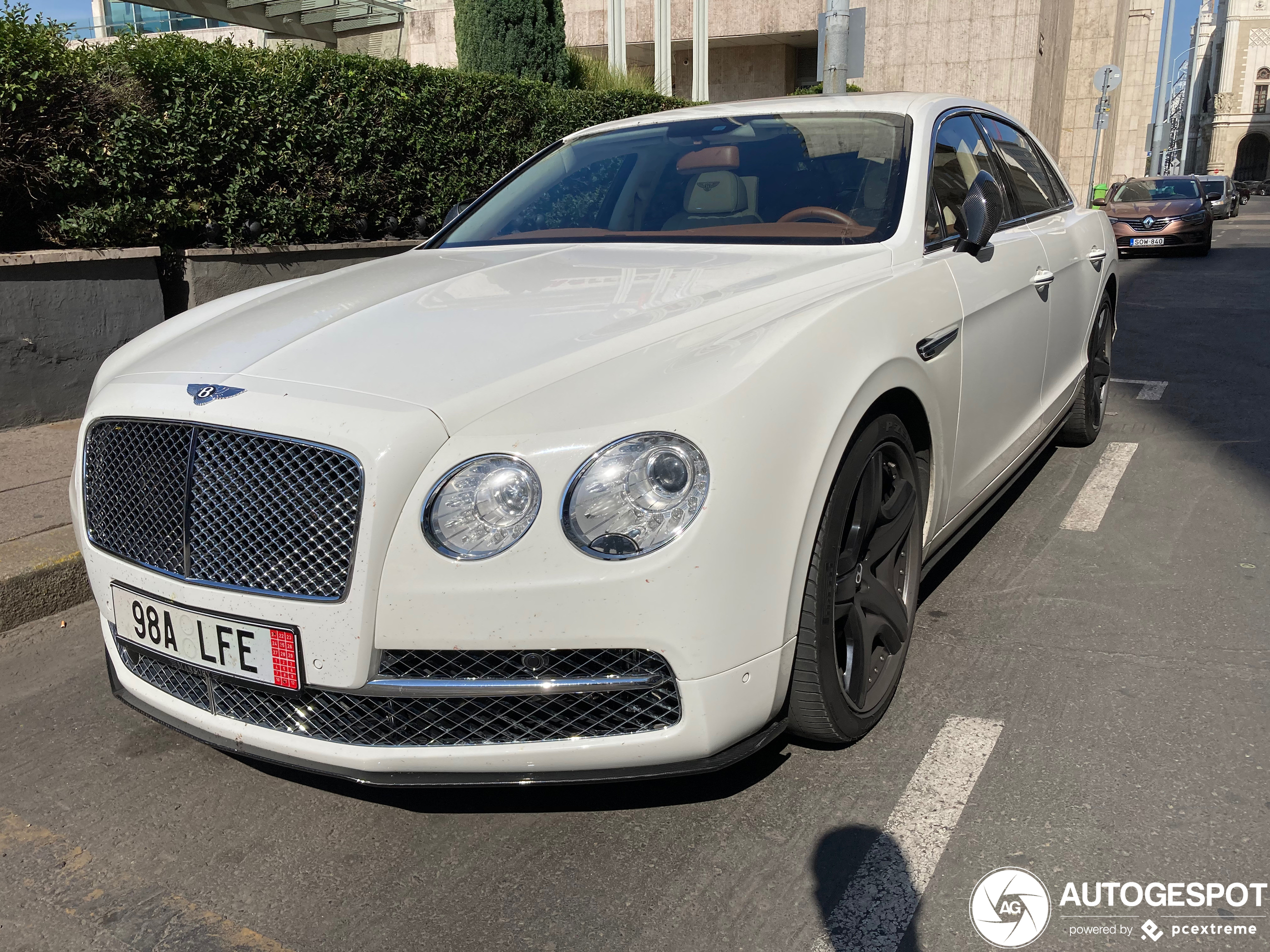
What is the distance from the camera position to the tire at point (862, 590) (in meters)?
2.30

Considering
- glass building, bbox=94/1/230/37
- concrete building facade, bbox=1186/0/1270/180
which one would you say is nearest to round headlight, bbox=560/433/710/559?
glass building, bbox=94/1/230/37

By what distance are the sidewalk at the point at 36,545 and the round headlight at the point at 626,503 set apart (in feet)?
7.92

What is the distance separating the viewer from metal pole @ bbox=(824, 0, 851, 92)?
9.12m

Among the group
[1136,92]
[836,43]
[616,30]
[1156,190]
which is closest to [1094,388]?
[836,43]

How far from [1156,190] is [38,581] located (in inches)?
818

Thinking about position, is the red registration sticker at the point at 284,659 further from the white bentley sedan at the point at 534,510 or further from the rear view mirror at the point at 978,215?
the rear view mirror at the point at 978,215

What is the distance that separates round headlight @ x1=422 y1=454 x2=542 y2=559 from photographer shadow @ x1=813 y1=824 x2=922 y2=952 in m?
0.96

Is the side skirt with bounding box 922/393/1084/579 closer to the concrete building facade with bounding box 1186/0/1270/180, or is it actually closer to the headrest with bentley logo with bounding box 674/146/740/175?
the headrest with bentley logo with bounding box 674/146/740/175

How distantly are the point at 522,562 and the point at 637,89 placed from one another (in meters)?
11.6

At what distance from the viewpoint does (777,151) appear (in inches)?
139

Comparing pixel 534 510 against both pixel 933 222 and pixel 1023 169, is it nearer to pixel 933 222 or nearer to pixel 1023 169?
pixel 933 222

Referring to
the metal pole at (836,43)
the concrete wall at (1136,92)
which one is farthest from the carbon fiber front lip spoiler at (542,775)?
the concrete wall at (1136,92)

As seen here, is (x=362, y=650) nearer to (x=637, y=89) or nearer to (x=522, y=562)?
(x=522, y=562)

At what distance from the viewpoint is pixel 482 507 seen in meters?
1.99
